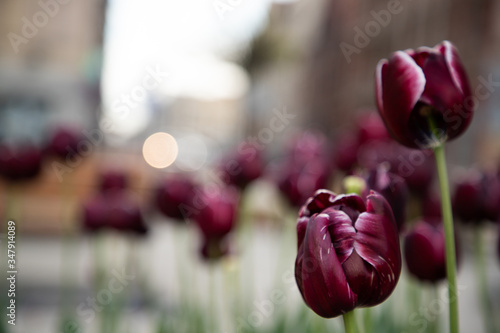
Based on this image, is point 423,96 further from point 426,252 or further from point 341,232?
point 426,252

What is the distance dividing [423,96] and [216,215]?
0.66 meters

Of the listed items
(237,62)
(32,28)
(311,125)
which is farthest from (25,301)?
(311,125)

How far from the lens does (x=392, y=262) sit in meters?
0.40

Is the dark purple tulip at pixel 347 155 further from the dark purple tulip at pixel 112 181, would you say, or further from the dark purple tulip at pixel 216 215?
the dark purple tulip at pixel 112 181

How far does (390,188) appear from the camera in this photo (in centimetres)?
53

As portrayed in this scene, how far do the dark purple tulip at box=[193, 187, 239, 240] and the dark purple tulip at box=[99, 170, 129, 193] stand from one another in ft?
1.53

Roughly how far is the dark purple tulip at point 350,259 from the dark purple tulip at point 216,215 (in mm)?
659

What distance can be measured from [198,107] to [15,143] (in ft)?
140

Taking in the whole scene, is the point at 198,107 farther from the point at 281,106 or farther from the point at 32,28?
the point at 32,28

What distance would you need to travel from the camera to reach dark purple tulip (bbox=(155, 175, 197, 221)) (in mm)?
1207

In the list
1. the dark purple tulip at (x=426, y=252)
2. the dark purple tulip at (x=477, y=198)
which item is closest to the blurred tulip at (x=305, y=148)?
the dark purple tulip at (x=477, y=198)

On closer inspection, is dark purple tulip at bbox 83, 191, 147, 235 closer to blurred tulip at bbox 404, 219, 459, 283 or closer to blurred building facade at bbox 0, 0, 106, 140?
blurred tulip at bbox 404, 219, 459, 283

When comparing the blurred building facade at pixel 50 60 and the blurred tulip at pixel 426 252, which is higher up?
the blurred building facade at pixel 50 60

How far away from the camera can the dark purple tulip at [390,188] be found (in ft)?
1.68
